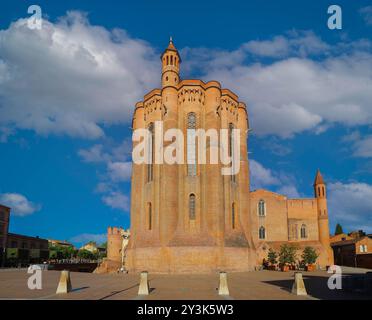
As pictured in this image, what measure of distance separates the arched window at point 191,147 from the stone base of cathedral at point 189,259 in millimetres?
8180

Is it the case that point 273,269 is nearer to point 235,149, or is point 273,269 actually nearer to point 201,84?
point 235,149

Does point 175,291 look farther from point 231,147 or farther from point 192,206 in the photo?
point 231,147

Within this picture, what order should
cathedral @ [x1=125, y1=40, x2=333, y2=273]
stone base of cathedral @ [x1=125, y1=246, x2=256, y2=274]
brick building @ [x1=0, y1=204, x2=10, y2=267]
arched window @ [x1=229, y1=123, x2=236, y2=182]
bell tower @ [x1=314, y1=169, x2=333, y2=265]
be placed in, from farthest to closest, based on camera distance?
brick building @ [x1=0, y1=204, x2=10, y2=267]
bell tower @ [x1=314, y1=169, x2=333, y2=265]
arched window @ [x1=229, y1=123, x2=236, y2=182]
cathedral @ [x1=125, y1=40, x2=333, y2=273]
stone base of cathedral @ [x1=125, y1=246, x2=256, y2=274]

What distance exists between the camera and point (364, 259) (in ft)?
169

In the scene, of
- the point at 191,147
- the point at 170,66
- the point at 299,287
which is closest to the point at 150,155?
the point at 191,147

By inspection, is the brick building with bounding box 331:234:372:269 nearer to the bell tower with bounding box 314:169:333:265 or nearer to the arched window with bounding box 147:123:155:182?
the bell tower with bounding box 314:169:333:265

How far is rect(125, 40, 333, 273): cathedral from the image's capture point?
35.8m

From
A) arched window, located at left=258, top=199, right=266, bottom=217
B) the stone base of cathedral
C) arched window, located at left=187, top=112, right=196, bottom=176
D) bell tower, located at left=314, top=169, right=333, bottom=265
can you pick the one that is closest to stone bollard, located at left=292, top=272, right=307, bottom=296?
the stone base of cathedral

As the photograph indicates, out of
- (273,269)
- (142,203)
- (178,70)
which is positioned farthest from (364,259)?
(178,70)

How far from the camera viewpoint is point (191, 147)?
128 feet

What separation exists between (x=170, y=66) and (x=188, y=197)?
17.2 m

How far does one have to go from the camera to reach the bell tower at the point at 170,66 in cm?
4441
